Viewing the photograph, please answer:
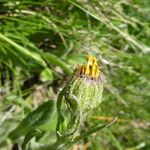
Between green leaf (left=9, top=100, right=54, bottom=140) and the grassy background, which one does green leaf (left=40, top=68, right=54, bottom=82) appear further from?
green leaf (left=9, top=100, right=54, bottom=140)

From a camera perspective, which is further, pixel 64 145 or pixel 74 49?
pixel 74 49

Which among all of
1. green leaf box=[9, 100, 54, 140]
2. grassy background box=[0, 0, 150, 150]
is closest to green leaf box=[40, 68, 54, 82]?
grassy background box=[0, 0, 150, 150]

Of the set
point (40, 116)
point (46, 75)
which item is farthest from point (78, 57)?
point (40, 116)

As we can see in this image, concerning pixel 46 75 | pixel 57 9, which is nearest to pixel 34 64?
pixel 46 75

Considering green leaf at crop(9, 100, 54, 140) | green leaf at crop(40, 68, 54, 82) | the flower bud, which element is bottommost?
green leaf at crop(40, 68, 54, 82)

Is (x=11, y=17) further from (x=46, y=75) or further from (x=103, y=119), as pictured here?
(x=103, y=119)

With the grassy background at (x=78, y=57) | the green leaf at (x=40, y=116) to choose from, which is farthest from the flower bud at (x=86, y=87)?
the grassy background at (x=78, y=57)
